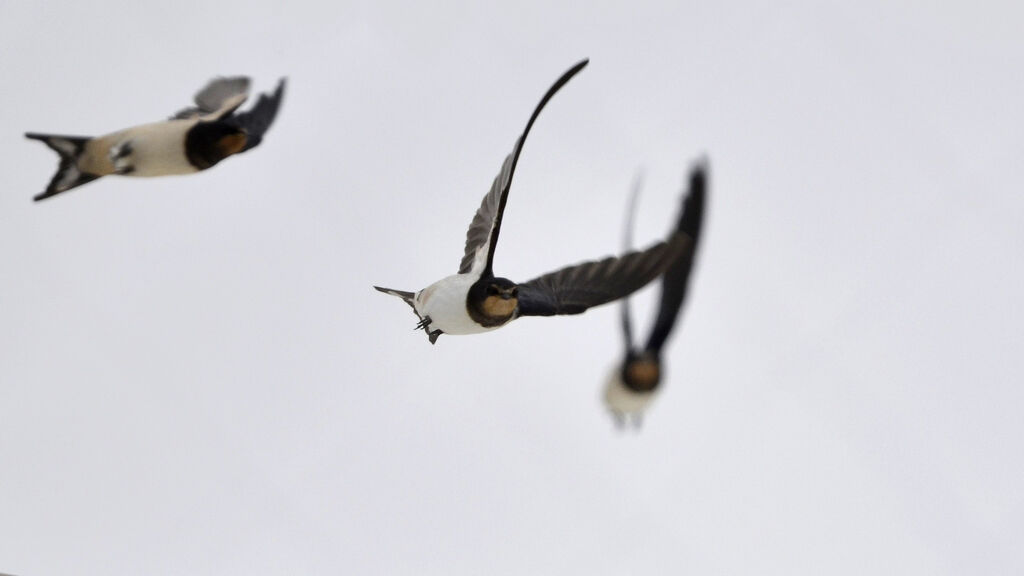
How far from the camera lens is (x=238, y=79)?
2592 millimetres

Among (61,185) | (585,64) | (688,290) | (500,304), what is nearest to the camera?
(585,64)

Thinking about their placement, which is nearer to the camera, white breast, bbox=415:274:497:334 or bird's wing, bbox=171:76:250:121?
white breast, bbox=415:274:497:334

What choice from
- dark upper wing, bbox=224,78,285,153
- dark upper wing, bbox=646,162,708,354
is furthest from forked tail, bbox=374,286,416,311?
dark upper wing, bbox=646,162,708,354

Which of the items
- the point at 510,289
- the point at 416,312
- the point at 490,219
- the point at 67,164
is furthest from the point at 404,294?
the point at 67,164

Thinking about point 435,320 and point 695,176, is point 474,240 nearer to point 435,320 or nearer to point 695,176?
point 435,320

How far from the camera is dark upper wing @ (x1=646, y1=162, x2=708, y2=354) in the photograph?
2.55 m

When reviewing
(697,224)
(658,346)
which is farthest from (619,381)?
(697,224)

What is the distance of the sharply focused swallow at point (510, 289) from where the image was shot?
2.21 meters

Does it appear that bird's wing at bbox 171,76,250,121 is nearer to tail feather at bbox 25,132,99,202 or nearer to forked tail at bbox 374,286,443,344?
tail feather at bbox 25,132,99,202

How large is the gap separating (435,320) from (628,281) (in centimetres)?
36

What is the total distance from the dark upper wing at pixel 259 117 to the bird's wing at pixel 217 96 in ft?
0.12

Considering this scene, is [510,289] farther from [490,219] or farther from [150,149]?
[150,149]

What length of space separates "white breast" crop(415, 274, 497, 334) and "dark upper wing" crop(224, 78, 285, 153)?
1.51 ft

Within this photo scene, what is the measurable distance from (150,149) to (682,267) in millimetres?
1115
